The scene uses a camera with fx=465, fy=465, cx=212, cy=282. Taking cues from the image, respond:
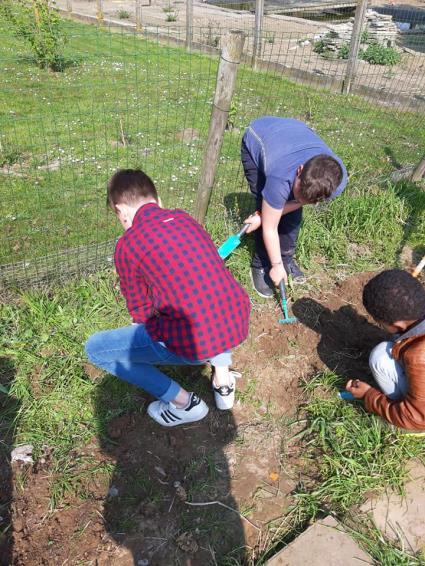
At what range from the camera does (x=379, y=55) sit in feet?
33.4

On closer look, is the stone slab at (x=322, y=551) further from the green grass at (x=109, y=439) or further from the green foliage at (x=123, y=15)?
the green foliage at (x=123, y=15)

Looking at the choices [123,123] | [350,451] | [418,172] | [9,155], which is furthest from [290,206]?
[123,123]

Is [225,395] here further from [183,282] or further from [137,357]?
[183,282]

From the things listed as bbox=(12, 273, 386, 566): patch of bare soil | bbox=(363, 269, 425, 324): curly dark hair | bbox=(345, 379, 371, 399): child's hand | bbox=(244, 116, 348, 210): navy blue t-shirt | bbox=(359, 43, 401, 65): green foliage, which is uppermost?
bbox=(244, 116, 348, 210): navy blue t-shirt

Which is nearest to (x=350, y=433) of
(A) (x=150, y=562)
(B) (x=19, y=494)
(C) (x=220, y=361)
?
(C) (x=220, y=361)

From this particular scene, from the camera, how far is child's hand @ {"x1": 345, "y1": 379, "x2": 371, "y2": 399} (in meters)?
2.29

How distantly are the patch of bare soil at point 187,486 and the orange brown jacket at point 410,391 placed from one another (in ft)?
1.64

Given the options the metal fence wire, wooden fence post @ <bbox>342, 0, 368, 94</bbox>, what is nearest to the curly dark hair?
the metal fence wire

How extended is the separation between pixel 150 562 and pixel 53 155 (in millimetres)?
4123

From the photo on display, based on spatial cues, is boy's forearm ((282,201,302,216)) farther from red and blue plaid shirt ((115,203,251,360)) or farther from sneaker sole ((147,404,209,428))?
sneaker sole ((147,404,209,428))

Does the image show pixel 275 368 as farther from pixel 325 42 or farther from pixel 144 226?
pixel 325 42

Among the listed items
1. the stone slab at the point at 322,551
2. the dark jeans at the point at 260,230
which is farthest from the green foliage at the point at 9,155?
the stone slab at the point at 322,551

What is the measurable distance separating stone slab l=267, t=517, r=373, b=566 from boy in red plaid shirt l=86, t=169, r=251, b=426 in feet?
2.72

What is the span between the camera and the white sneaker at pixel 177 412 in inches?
89.1
